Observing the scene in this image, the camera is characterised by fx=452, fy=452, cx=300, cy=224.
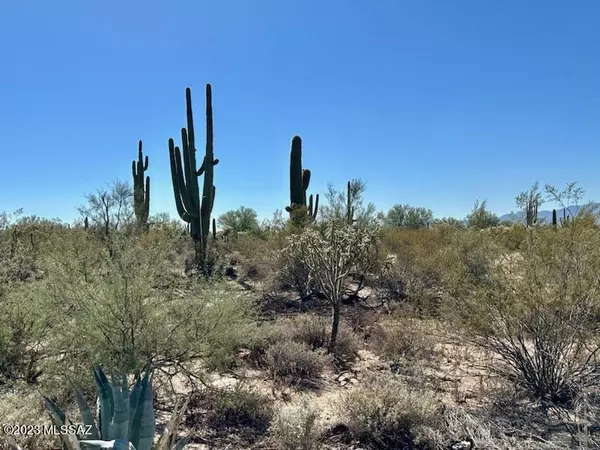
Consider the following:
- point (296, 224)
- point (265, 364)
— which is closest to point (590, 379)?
point (265, 364)

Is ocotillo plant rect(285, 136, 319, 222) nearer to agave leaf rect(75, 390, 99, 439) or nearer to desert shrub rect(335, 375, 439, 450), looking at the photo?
desert shrub rect(335, 375, 439, 450)

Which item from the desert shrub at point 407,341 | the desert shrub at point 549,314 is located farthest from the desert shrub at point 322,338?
the desert shrub at point 549,314

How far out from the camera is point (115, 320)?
183 inches

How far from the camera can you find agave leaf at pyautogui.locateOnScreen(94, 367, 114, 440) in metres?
3.04

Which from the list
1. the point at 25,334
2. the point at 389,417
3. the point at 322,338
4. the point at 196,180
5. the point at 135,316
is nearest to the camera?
the point at 389,417

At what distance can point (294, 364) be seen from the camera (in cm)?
612

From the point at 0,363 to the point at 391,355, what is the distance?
5157 millimetres

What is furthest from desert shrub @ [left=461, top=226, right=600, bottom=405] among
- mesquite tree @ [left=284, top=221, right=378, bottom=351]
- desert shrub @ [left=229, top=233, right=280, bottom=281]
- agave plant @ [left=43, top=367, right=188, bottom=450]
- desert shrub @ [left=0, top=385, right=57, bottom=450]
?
desert shrub @ [left=229, top=233, right=280, bottom=281]

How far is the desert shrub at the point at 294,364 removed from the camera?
6.01 metres

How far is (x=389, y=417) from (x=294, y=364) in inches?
78.0

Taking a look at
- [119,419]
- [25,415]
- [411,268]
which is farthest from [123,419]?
[411,268]

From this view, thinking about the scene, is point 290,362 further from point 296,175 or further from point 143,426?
point 296,175

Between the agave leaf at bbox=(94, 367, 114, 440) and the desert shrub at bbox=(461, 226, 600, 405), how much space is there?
3.93 metres

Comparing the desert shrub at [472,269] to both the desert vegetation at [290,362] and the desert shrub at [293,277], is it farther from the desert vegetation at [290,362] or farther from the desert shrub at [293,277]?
the desert shrub at [293,277]
